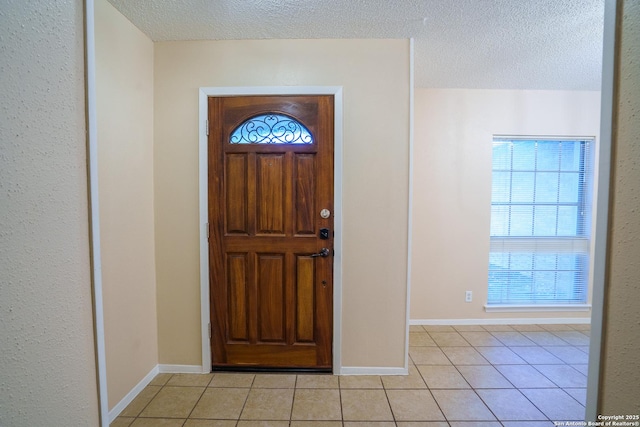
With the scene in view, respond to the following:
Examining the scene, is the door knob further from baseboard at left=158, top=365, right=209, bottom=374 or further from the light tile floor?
baseboard at left=158, top=365, right=209, bottom=374

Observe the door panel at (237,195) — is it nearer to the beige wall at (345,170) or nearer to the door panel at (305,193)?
the beige wall at (345,170)

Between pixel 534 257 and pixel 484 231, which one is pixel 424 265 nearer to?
pixel 484 231

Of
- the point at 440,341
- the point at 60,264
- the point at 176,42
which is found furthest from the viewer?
the point at 440,341

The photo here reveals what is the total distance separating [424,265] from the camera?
9.30ft

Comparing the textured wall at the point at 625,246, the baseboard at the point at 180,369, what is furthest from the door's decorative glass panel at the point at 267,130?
the baseboard at the point at 180,369

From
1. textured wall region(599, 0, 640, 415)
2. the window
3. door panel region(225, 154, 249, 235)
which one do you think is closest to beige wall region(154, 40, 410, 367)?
door panel region(225, 154, 249, 235)

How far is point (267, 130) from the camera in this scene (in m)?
1.96

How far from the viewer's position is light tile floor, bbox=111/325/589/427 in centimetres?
159

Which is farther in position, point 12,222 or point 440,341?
point 440,341

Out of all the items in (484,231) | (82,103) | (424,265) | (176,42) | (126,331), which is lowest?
(126,331)

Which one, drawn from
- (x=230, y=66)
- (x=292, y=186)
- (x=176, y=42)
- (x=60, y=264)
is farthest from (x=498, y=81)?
(x=60, y=264)

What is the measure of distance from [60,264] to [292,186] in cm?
143

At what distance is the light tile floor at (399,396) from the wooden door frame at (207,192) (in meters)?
0.24

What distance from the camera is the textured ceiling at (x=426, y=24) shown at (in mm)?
1603
